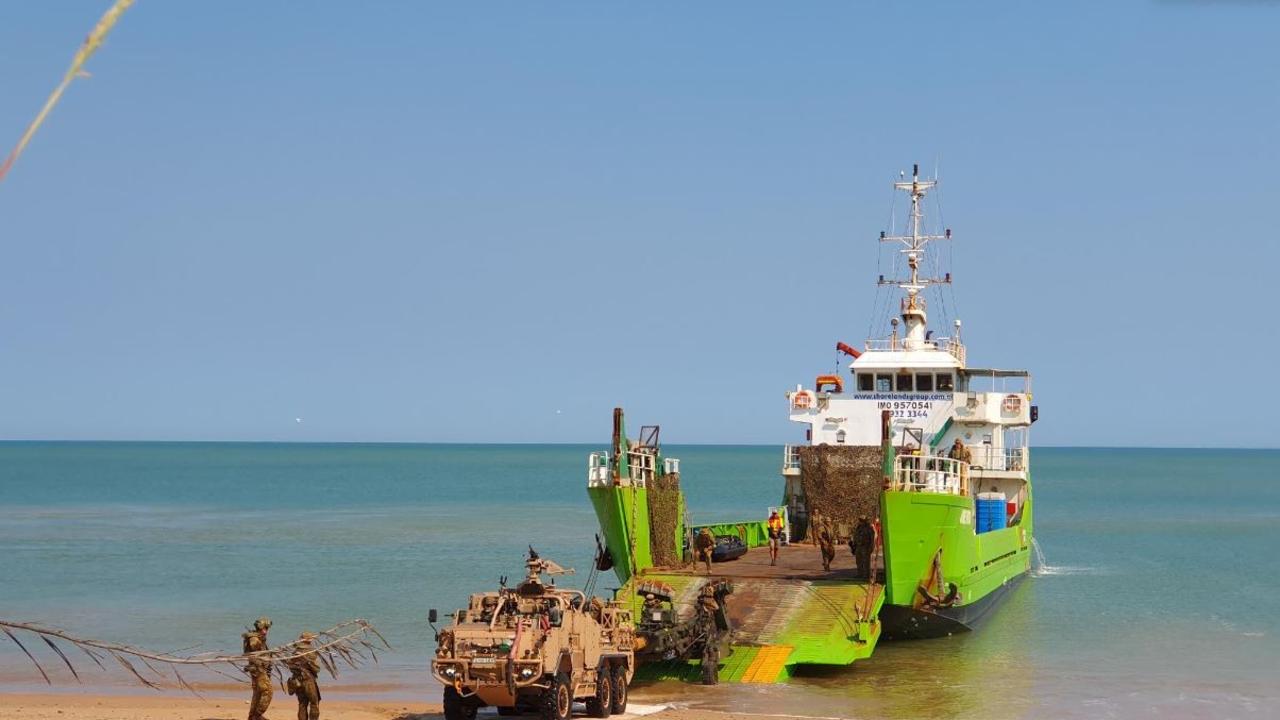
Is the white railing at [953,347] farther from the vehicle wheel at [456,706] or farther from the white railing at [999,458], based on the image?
the vehicle wheel at [456,706]

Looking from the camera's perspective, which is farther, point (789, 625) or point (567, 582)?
point (567, 582)

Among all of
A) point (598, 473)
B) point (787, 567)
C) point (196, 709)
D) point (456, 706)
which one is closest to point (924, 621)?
point (787, 567)

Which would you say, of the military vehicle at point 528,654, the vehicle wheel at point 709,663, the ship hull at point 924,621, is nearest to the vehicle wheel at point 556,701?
the military vehicle at point 528,654

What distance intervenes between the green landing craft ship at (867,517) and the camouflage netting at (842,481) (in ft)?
0.10

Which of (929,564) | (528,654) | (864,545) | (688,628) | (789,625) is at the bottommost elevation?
(789,625)

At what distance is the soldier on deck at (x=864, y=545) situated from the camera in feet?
76.5

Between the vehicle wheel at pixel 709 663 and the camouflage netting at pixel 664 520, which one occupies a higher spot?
the camouflage netting at pixel 664 520

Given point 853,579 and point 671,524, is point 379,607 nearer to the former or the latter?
point 671,524

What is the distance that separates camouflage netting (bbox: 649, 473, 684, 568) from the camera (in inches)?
1031

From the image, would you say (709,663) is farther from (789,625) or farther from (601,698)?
(601,698)

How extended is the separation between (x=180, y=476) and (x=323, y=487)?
26.6 metres

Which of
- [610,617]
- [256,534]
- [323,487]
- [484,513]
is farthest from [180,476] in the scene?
[610,617]

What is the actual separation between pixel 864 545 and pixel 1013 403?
41.7ft

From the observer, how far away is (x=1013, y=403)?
115 ft
